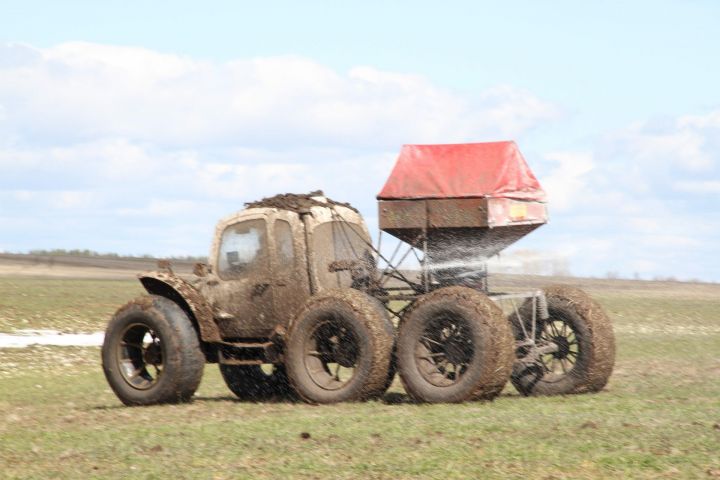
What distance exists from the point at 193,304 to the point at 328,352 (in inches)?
73.6

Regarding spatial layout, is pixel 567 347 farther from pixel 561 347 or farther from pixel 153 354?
pixel 153 354

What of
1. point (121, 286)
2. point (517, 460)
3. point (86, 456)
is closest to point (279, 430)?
point (86, 456)

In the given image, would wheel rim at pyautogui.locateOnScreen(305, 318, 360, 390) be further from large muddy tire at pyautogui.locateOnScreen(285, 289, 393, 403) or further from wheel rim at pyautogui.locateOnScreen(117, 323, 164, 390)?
wheel rim at pyautogui.locateOnScreen(117, 323, 164, 390)

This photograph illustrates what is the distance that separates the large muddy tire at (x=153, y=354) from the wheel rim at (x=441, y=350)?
286 cm

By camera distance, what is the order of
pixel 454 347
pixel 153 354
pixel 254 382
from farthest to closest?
pixel 254 382, pixel 153 354, pixel 454 347

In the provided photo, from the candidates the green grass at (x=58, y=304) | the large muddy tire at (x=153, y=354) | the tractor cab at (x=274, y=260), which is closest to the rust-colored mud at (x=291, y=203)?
the tractor cab at (x=274, y=260)

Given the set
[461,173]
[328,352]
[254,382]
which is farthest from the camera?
[254,382]

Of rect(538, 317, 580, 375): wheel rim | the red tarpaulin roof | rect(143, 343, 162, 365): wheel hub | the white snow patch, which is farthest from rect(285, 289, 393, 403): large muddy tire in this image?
the white snow patch

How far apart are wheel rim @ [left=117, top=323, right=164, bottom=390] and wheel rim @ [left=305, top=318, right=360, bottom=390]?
198cm

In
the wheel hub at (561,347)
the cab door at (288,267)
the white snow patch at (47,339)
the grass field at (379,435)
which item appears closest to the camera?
the grass field at (379,435)

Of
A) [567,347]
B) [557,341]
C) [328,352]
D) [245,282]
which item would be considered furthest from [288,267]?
[567,347]

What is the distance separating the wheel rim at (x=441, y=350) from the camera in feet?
45.2

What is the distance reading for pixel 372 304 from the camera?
14.0 metres

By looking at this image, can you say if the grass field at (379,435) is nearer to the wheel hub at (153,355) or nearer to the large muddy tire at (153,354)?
the large muddy tire at (153,354)
